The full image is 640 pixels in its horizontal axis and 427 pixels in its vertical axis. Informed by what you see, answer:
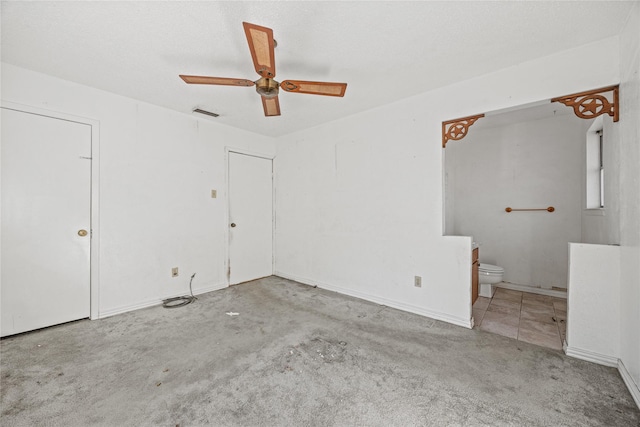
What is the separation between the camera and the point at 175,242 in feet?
10.9

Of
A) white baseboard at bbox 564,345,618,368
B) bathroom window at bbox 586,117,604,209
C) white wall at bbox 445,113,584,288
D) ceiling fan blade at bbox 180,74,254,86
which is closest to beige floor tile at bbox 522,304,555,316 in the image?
white wall at bbox 445,113,584,288

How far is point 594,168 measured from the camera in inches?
118

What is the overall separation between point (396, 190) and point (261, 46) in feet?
6.95

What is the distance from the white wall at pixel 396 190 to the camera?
7.34ft

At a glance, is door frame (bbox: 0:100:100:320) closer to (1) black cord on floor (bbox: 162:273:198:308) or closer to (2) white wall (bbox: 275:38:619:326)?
(1) black cord on floor (bbox: 162:273:198:308)

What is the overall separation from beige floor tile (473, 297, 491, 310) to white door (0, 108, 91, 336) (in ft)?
14.4

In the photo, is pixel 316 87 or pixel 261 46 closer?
pixel 261 46

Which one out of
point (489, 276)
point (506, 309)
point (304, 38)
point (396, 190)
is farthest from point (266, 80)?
point (506, 309)

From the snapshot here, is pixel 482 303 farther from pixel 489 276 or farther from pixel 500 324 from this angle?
pixel 500 324

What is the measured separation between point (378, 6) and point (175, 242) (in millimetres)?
3295

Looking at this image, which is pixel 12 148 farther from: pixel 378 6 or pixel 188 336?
pixel 378 6

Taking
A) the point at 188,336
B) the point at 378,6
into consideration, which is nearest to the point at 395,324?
the point at 188,336

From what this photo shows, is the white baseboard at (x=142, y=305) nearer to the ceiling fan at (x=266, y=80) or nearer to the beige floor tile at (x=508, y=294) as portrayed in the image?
the ceiling fan at (x=266, y=80)

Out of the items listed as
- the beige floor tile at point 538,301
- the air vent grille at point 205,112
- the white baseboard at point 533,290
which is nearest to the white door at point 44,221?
the air vent grille at point 205,112
